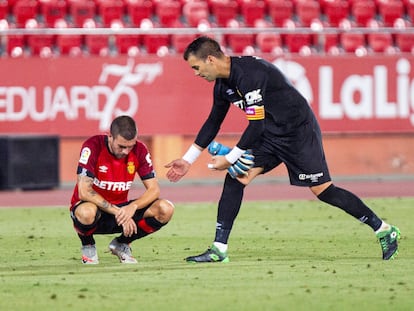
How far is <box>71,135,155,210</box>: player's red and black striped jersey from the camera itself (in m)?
9.51

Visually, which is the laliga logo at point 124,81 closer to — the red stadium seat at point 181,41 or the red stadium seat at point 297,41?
the red stadium seat at point 181,41

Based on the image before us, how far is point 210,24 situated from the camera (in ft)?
69.3

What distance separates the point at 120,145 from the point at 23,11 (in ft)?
37.8

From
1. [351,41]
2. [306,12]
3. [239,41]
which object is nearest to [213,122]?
[239,41]

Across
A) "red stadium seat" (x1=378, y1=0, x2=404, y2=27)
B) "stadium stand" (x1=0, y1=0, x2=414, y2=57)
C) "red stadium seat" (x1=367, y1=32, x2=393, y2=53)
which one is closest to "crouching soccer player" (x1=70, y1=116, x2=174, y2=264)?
"stadium stand" (x1=0, y1=0, x2=414, y2=57)

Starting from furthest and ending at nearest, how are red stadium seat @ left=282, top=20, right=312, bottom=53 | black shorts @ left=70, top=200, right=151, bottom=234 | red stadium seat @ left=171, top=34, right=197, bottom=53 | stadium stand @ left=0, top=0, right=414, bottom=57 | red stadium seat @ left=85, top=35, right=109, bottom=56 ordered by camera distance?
red stadium seat @ left=282, top=20, right=312, bottom=53 < red stadium seat @ left=171, top=34, right=197, bottom=53 < stadium stand @ left=0, top=0, right=414, bottom=57 < red stadium seat @ left=85, top=35, right=109, bottom=56 < black shorts @ left=70, top=200, right=151, bottom=234

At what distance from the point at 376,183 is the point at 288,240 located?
309 inches

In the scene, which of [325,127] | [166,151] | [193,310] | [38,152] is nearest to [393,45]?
[325,127]

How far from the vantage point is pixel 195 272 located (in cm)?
919

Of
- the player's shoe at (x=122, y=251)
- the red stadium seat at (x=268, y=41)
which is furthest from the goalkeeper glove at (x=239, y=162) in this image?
the red stadium seat at (x=268, y=41)

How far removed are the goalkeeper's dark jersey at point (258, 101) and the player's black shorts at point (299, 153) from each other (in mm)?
52

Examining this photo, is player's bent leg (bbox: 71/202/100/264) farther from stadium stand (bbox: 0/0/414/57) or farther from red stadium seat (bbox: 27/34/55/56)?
red stadium seat (bbox: 27/34/55/56)

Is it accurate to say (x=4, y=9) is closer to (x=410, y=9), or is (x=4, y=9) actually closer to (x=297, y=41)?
(x=297, y=41)

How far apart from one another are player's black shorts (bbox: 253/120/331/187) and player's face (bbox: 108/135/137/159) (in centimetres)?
123
